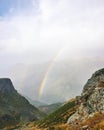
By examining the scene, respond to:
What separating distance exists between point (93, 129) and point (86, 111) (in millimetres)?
73597

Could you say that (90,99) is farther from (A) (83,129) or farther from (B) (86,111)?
(A) (83,129)

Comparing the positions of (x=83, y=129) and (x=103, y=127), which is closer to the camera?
(x=103, y=127)

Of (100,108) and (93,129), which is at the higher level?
(100,108)

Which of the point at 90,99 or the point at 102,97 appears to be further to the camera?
the point at 90,99

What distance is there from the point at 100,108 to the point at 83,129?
50.7 meters

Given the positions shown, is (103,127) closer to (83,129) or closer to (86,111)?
(83,129)

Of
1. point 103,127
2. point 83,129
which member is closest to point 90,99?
point 83,129

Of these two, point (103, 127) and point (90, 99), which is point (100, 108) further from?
point (103, 127)

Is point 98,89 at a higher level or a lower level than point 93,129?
higher

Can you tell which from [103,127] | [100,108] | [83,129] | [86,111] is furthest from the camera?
[86,111]

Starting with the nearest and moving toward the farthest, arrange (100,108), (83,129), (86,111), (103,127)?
(103,127) < (83,129) < (100,108) < (86,111)

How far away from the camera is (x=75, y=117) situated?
568 ft

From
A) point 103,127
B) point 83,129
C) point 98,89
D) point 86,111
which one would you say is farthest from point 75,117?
point 103,127

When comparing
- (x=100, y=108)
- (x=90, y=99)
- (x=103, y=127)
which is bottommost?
(x=103, y=127)
